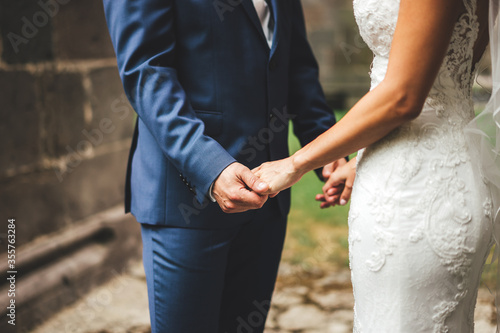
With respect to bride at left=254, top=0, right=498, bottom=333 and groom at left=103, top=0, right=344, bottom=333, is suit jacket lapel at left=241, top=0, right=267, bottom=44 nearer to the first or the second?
groom at left=103, top=0, right=344, bottom=333

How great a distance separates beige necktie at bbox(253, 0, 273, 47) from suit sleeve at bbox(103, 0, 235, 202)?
0.30 meters

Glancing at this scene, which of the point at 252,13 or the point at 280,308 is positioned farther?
the point at 280,308

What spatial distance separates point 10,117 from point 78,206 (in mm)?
791

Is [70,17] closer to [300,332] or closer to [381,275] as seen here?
[300,332]

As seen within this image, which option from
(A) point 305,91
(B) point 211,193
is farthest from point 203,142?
(A) point 305,91

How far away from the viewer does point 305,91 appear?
73.2 inches

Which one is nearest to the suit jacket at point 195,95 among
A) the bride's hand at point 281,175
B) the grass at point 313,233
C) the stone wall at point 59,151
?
the bride's hand at point 281,175

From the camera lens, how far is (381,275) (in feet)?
3.97

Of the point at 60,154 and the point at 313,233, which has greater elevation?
the point at 60,154

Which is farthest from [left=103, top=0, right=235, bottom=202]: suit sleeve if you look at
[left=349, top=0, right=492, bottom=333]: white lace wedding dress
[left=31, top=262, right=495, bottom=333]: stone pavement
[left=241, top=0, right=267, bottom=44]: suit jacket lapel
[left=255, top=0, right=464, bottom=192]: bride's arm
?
[left=31, top=262, right=495, bottom=333]: stone pavement

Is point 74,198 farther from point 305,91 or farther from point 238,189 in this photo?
point 238,189

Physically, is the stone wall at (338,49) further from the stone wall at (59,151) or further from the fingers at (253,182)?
the fingers at (253,182)

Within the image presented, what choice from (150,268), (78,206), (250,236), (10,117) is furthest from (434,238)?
(78,206)

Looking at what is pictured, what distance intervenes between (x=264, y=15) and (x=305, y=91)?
0.35m
